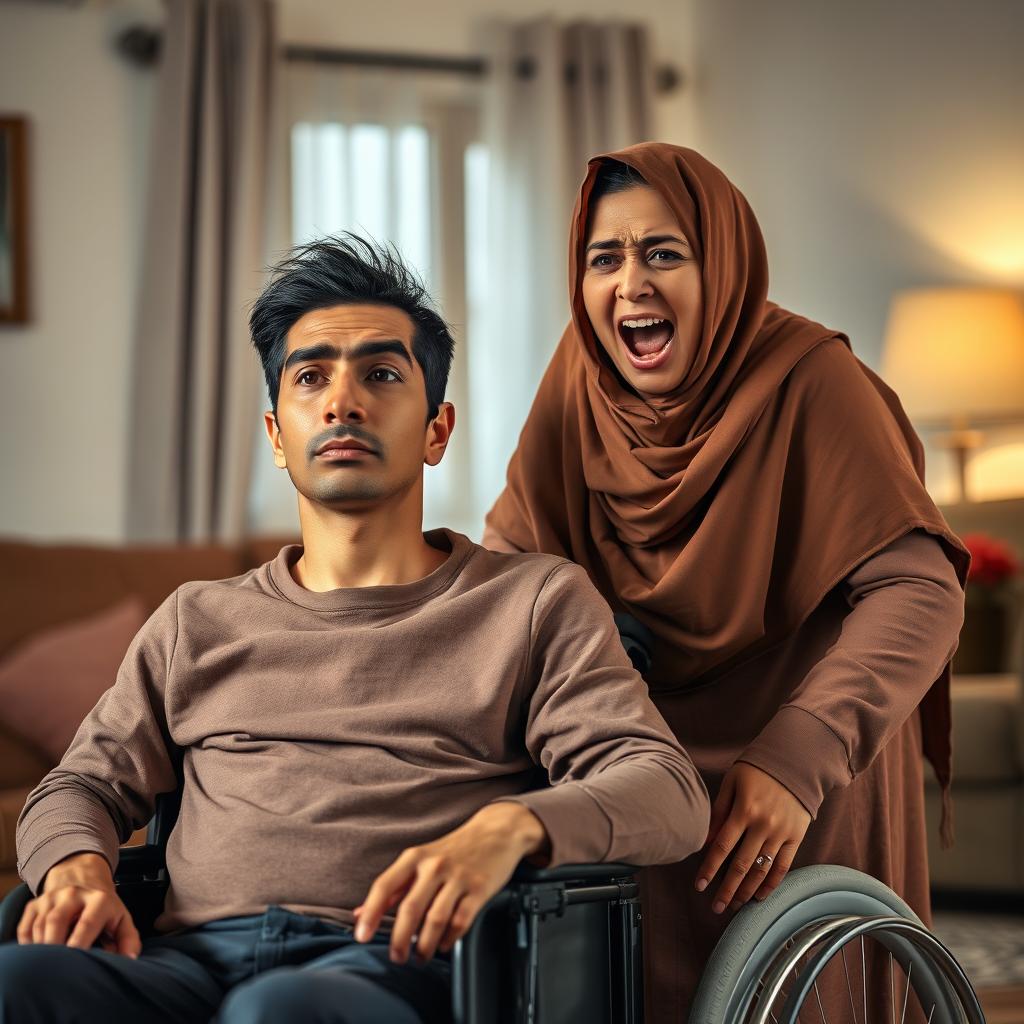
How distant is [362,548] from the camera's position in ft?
4.97

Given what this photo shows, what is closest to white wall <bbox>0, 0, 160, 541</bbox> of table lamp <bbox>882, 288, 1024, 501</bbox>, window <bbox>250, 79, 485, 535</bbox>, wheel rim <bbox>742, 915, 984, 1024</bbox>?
window <bbox>250, 79, 485, 535</bbox>

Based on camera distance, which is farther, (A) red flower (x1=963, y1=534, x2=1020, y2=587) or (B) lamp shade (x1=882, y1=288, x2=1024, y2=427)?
(B) lamp shade (x1=882, y1=288, x2=1024, y2=427)

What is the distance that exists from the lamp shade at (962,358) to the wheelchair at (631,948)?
2.65 metres

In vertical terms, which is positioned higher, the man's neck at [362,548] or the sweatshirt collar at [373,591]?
the man's neck at [362,548]

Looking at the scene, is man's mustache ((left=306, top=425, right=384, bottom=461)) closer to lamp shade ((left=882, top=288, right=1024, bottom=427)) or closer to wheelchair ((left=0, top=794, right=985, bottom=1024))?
wheelchair ((left=0, top=794, right=985, bottom=1024))

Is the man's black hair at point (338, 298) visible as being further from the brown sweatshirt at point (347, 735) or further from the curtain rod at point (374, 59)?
the curtain rod at point (374, 59)

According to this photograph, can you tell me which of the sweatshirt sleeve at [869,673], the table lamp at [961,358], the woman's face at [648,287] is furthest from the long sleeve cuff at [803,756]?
the table lamp at [961,358]

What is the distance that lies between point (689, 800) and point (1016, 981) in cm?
179

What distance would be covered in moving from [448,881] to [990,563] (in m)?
2.84

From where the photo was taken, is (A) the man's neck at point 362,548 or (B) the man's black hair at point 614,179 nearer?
(A) the man's neck at point 362,548

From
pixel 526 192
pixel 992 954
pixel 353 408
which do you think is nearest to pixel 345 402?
pixel 353 408

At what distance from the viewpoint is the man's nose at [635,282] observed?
1616mm

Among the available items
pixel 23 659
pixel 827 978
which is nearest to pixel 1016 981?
pixel 827 978

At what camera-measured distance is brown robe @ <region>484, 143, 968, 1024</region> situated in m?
1.54
